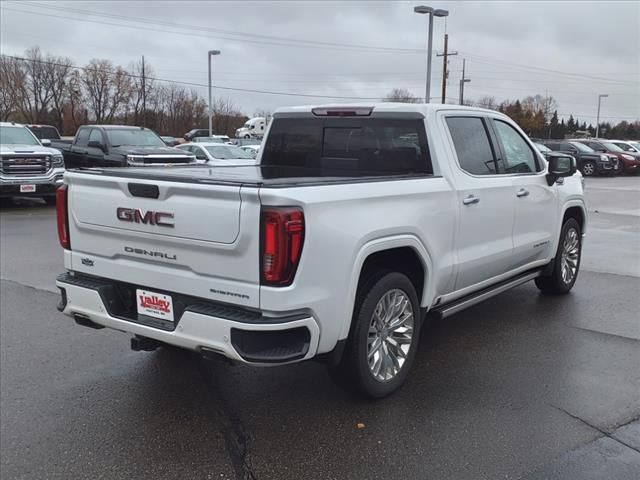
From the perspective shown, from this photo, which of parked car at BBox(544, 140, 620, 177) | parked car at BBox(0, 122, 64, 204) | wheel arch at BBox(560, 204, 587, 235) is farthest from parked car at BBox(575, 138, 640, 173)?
wheel arch at BBox(560, 204, 587, 235)

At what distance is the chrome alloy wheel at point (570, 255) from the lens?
6.73 meters

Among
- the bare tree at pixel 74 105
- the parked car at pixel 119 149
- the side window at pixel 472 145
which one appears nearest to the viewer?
the side window at pixel 472 145

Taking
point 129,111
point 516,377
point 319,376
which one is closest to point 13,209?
point 319,376

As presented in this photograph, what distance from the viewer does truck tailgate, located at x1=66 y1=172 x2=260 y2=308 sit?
3293 mm

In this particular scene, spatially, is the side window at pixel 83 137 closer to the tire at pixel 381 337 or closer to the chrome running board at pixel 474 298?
the chrome running board at pixel 474 298

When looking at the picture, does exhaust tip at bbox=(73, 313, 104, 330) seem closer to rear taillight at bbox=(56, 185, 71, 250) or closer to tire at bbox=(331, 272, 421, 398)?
rear taillight at bbox=(56, 185, 71, 250)

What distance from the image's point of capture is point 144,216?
3.67 meters

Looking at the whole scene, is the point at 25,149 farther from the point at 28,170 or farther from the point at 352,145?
the point at 352,145

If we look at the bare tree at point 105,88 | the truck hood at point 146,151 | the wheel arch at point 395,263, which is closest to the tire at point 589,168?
the truck hood at point 146,151

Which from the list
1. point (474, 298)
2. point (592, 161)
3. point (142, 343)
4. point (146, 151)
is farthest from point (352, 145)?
point (592, 161)

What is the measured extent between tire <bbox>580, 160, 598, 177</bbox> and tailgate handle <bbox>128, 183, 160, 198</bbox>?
2973cm

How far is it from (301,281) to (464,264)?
185cm

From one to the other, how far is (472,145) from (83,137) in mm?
14897

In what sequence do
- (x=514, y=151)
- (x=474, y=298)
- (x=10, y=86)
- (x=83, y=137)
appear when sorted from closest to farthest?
(x=474, y=298) < (x=514, y=151) < (x=83, y=137) < (x=10, y=86)
